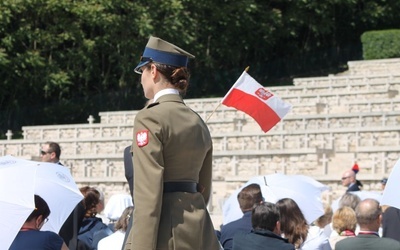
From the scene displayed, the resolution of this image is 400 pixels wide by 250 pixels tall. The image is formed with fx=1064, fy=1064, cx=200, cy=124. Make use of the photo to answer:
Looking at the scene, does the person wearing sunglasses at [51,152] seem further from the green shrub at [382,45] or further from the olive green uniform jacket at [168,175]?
the green shrub at [382,45]

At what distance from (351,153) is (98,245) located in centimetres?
1379

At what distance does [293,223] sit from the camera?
28.1 feet

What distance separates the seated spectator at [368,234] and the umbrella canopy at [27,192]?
2.17 meters

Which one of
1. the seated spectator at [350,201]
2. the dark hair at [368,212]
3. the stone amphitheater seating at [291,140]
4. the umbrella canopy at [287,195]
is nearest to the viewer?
the dark hair at [368,212]

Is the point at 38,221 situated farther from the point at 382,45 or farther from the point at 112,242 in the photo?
the point at 382,45

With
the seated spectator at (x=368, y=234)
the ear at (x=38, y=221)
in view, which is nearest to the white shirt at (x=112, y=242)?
the ear at (x=38, y=221)

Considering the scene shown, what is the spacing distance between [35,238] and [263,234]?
165 cm

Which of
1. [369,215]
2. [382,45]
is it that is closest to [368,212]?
[369,215]

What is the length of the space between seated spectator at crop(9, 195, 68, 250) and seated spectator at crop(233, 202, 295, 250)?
135 cm

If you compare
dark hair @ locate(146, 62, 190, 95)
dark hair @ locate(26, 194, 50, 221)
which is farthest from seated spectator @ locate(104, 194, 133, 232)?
dark hair @ locate(146, 62, 190, 95)

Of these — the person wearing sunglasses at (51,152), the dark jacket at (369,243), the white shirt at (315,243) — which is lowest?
the white shirt at (315,243)

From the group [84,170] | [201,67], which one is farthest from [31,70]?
[84,170]

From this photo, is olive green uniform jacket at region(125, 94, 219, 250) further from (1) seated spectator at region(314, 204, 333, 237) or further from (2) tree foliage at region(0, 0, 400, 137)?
(2) tree foliage at region(0, 0, 400, 137)

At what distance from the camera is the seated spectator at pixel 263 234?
7438 millimetres
